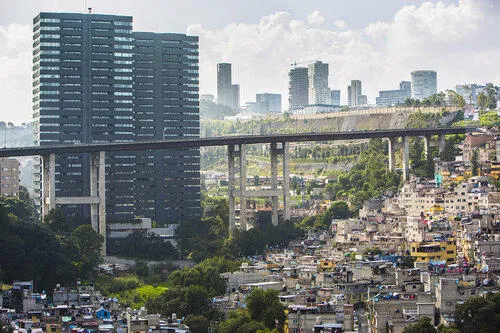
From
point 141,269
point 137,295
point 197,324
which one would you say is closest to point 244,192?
point 141,269

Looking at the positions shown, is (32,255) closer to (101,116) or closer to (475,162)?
(101,116)

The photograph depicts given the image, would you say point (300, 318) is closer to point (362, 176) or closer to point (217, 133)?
point (362, 176)

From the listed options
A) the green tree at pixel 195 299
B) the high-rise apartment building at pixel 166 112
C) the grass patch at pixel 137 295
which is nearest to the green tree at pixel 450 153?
the high-rise apartment building at pixel 166 112

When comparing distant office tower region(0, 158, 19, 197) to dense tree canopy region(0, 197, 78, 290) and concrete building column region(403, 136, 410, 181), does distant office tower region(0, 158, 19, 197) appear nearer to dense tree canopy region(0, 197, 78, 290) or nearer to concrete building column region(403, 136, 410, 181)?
dense tree canopy region(0, 197, 78, 290)

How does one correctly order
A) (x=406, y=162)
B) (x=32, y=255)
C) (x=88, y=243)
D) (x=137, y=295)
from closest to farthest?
(x=32, y=255) < (x=137, y=295) < (x=88, y=243) < (x=406, y=162)

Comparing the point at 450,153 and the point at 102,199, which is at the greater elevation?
the point at 450,153

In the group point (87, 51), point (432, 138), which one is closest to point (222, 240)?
point (87, 51)
